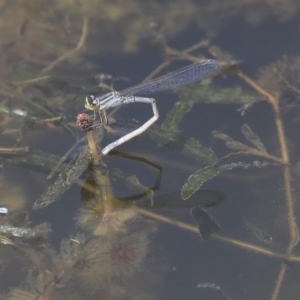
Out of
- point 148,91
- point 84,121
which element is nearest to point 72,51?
point 148,91

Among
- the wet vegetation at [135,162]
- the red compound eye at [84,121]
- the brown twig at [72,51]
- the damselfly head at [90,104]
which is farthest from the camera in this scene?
the brown twig at [72,51]

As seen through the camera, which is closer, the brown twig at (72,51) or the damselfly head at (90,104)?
the damselfly head at (90,104)

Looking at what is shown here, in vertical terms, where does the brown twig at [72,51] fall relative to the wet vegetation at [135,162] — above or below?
above

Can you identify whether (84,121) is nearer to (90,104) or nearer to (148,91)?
(90,104)

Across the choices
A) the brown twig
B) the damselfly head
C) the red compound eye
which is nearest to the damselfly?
the damselfly head

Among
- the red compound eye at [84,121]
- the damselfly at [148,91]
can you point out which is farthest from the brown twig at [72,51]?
the red compound eye at [84,121]

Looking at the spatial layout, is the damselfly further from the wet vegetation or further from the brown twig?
the brown twig

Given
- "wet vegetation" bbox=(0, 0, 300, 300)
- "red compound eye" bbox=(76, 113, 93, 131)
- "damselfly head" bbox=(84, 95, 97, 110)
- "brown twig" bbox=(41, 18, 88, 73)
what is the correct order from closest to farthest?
"red compound eye" bbox=(76, 113, 93, 131)
"wet vegetation" bbox=(0, 0, 300, 300)
"damselfly head" bbox=(84, 95, 97, 110)
"brown twig" bbox=(41, 18, 88, 73)

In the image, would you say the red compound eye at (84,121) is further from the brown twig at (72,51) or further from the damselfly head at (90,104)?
the brown twig at (72,51)

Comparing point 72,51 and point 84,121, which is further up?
point 72,51

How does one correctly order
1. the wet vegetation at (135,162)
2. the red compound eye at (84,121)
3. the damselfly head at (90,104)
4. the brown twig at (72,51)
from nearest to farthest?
the red compound eye at (84,121) → the wet vegetation at (135,162) → the damselfly head at (90,104) → the brown twig at (72,51)
